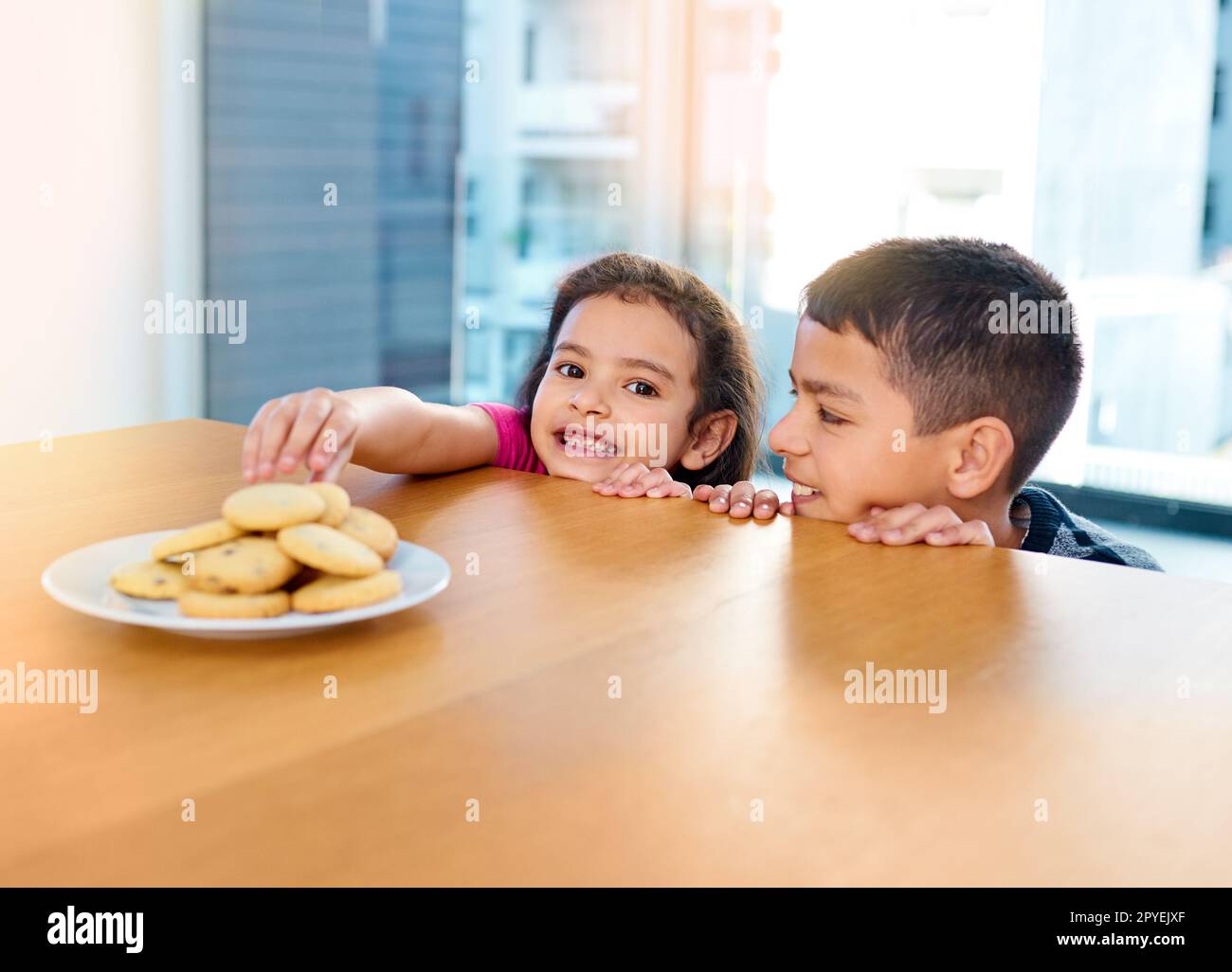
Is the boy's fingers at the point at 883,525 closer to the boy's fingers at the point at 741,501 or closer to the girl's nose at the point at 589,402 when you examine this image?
the boy's fingers at the point at 741,501

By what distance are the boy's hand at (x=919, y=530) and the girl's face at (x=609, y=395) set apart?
589 mm

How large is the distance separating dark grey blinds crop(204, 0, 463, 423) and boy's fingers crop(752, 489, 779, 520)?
8.62 feet

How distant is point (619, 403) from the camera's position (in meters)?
1.74

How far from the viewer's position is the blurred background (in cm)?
346

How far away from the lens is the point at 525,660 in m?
0.83

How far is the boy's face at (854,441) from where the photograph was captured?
1.44m

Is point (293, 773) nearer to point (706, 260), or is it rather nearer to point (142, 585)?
point (142, 585)

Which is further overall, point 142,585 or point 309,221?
point 309,221

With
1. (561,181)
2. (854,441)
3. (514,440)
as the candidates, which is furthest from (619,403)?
(561,181)

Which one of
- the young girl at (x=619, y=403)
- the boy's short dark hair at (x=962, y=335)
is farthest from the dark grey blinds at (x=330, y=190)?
the boy's short dark hair at (x=962, y=335)

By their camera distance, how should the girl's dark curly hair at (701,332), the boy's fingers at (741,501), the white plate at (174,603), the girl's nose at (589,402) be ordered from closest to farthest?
the white plate at (174,603) < the boy's fingers at (741,501) < the girl's nose at (589,402) < the girl's dark curly hair at (701,332)
